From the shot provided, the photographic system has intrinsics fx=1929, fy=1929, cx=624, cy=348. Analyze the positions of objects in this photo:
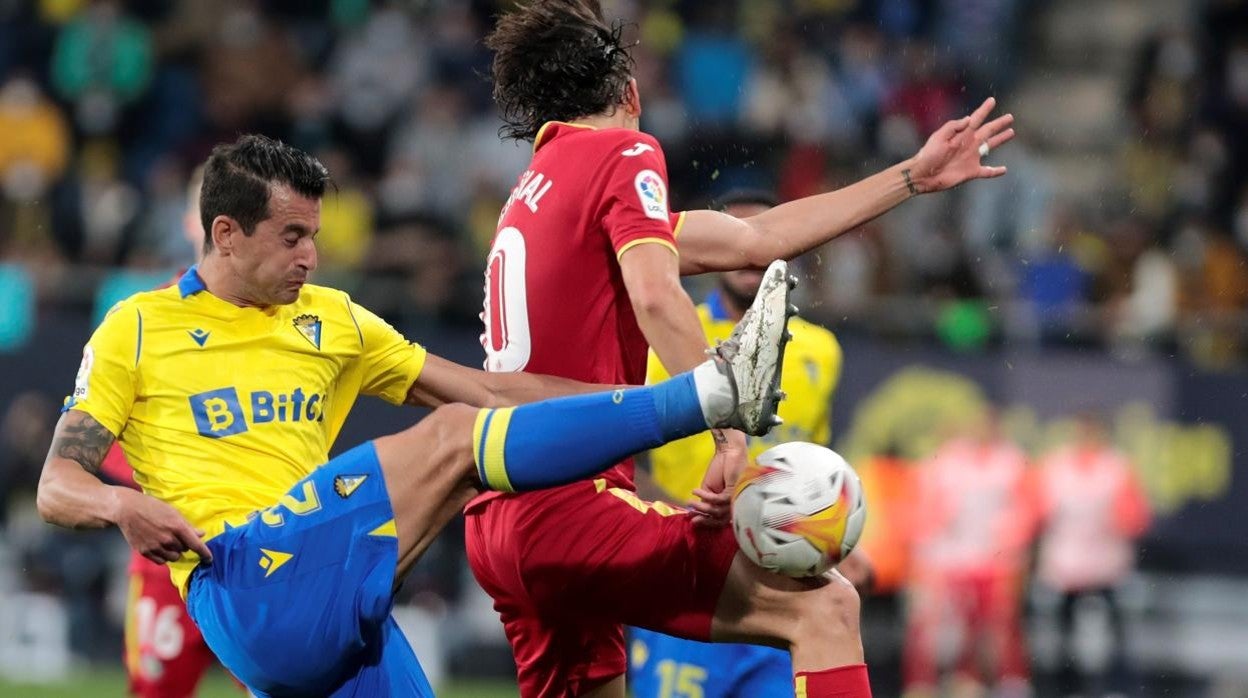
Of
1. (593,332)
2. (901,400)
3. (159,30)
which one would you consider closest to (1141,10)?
(901,400)

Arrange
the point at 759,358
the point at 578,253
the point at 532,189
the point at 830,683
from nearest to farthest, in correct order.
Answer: the point at 759,358 < the point at 830,683 < the point at 578,253 < the point at 532,189

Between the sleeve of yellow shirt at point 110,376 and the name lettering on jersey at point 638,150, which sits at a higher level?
the name lettering on jersey at point 638,150

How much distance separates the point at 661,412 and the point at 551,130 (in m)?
1.11

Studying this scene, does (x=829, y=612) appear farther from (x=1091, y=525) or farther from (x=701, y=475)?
(x=1091, y=525)

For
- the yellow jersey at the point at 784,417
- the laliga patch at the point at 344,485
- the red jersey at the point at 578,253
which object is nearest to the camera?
the laliga patch at the point at 344,485

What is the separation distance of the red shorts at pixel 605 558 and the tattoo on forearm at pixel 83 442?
1.08m

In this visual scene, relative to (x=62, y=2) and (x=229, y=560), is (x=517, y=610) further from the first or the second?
(x=62, y=2)

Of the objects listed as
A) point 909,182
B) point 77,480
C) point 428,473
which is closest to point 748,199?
point 909,182

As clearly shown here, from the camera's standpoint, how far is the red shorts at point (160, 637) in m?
7.25

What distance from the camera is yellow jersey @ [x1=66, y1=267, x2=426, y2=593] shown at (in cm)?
538

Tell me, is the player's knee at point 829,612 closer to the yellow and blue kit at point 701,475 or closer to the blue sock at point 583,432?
the blue sock at point 583,432

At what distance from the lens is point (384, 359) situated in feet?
19.1

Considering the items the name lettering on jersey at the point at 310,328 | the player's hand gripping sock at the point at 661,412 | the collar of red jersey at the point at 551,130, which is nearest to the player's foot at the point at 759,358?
the player's hand gripping sock at the point at 661,412

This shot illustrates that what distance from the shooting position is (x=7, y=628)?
1321cm
